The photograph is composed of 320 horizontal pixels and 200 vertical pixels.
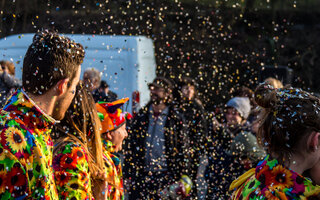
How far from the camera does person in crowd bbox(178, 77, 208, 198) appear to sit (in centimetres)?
507

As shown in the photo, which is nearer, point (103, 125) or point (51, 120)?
point (51, 120)

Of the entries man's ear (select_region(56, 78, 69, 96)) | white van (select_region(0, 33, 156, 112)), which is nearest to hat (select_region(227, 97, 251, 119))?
white van (select_region(0, 33, 156, 112))

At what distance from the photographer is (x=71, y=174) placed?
230cm

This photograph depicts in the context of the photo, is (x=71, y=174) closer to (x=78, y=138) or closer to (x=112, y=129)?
(x=78, y=138)

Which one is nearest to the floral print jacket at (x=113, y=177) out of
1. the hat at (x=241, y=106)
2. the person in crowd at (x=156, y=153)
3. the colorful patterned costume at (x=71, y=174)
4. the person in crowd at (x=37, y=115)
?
the colorful patterned costume at (x=71, y=174)

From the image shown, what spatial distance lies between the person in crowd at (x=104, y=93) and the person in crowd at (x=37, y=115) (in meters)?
3.74

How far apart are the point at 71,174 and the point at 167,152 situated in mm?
2597

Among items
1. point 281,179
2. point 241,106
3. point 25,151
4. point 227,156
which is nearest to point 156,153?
point 227,156

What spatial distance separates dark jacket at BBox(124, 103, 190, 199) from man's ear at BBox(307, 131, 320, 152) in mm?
2812

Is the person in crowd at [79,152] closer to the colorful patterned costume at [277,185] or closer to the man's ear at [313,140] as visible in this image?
the colorful patterned costume at [277,185]

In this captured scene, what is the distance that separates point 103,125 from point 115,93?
12.2 ft

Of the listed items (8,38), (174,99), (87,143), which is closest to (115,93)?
(174,99)

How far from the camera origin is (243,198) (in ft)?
7.23

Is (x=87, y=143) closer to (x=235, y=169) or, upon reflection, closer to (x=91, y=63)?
(x=235, y=169)
